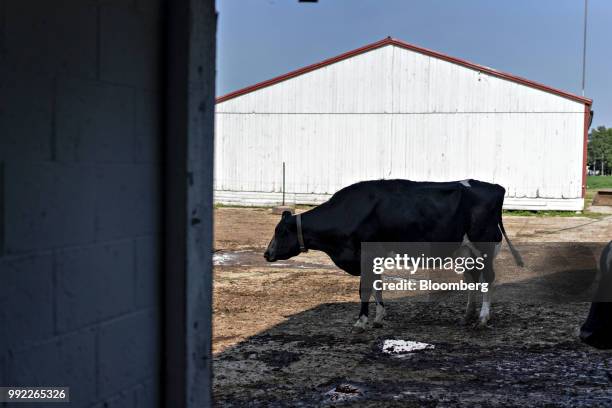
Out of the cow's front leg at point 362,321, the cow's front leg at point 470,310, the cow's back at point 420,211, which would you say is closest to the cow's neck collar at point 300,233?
the cow's back at point 420,211

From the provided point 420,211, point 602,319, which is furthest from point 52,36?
point 420,211

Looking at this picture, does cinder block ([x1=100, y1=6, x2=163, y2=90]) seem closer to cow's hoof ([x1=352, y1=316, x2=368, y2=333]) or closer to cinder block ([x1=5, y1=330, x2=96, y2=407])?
cinder block ([x1=5, y1=330, x2=96, y2=407])

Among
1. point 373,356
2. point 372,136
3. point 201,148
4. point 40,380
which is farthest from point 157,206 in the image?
point 372,136

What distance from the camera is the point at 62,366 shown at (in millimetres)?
2535

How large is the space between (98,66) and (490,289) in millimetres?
6920

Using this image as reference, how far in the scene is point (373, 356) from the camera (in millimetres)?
7211

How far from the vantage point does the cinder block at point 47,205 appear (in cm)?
234

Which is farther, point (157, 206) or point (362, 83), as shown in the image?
point (362, 83)

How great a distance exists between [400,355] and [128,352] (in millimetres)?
4785

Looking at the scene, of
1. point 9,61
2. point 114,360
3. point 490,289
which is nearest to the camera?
point 9,61

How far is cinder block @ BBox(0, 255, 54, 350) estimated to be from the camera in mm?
2311

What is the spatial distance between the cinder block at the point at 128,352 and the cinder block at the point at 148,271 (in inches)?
2.5

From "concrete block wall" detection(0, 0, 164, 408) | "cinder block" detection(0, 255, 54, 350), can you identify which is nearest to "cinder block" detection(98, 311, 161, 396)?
"concrete block wall" detection(0, 0, 164, 408)

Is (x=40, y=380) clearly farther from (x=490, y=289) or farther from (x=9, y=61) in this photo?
(x=490, y=289)
